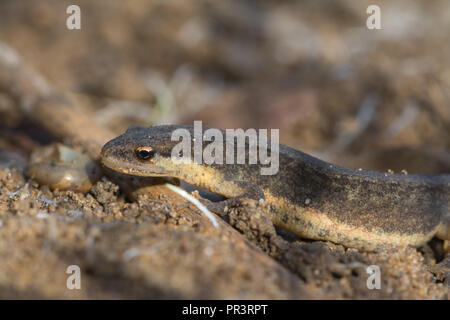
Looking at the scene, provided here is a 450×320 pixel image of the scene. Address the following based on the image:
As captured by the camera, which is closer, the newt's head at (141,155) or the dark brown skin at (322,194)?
the newt's head at (141,155)

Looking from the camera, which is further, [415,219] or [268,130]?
[268,130]

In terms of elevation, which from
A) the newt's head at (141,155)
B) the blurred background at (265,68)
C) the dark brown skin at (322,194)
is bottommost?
the dark brown skin at (322,194)

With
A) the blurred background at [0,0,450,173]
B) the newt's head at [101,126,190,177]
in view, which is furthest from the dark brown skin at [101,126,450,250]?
the blurred background at [0,0,450,173]

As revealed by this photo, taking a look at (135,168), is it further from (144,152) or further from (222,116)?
(222,116)

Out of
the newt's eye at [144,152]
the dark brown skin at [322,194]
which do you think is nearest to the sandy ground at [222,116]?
the dark brown skin at [322,194]

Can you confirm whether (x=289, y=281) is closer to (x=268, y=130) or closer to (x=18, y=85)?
(x=268, y=130)

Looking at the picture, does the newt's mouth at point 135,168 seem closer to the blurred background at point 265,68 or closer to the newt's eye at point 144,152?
the newt's eye at point 144,152
